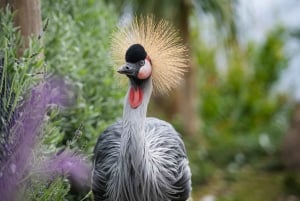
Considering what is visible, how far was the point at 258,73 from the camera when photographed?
29.8 feet

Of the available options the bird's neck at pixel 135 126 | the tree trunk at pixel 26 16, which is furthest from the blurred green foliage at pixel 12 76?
the bird's neck at pixel 135 126

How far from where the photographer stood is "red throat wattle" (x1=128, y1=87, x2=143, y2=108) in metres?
2.96

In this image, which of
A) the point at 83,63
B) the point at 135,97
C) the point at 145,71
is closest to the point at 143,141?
the point at 135,97

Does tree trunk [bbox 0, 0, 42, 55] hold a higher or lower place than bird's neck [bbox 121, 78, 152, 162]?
higher

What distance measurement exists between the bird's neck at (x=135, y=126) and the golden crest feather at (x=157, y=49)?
126mm

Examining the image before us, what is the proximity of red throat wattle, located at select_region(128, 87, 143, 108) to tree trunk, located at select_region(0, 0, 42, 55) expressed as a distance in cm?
73

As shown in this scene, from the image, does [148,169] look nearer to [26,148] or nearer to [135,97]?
[135,97]

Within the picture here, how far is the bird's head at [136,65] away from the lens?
294 cm

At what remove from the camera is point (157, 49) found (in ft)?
10.2

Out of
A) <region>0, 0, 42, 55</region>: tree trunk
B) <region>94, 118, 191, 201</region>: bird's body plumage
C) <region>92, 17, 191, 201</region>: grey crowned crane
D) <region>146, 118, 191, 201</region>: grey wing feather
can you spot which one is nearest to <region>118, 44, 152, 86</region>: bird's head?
<region>92, 17, 191, 201</region>: grey crowned crane

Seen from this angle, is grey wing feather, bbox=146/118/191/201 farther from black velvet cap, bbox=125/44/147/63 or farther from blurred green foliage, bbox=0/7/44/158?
blurred green foliage, bbox=0/7/44/158

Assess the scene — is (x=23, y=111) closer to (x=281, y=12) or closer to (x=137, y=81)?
(x=137, y=81)

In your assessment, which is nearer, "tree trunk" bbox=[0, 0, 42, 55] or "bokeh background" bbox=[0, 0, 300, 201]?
"bokeh background" bbox=[0, 0, 300, 201]

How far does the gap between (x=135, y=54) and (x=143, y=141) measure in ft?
1.24
